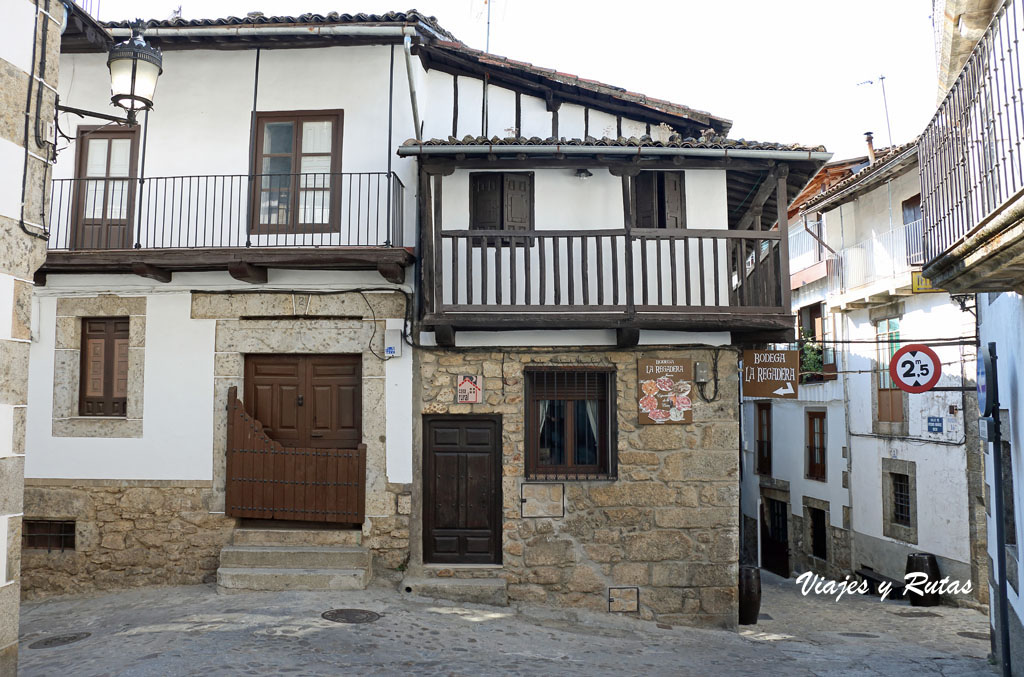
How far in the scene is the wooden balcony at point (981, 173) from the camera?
425 centimetres

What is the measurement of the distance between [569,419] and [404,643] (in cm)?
307

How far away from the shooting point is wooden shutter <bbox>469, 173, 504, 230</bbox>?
8750 millimetres

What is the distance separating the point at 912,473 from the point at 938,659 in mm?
7279

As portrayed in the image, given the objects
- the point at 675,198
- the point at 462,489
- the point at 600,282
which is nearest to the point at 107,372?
the point at 462,489

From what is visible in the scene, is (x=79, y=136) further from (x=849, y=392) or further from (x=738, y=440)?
(x=849, y=392)

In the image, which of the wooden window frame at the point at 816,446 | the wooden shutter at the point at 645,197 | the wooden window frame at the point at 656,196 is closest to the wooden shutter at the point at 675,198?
the wooden window frame at the point at 656,196

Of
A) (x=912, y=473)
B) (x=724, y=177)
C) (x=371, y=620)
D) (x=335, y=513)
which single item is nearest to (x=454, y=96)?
(x=724, y=177)

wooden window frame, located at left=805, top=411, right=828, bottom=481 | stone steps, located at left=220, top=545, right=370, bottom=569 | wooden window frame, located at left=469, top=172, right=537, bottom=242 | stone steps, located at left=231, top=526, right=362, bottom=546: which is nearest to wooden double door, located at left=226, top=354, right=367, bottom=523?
stone steps, located at left=231, top=526, right=362, bottom=546

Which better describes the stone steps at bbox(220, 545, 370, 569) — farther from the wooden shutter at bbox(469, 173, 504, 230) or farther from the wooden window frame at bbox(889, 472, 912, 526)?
the wooden window frame at bbox(889, 472, 912, 526)

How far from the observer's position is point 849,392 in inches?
658

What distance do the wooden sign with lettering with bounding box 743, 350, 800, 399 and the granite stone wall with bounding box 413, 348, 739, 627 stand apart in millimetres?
411

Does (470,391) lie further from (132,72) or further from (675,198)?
(132,72)

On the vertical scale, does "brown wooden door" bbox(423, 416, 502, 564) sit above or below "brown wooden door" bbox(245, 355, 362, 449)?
below

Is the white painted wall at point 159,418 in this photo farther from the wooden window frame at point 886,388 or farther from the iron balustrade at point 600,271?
the wooden window frame at point 886,388
